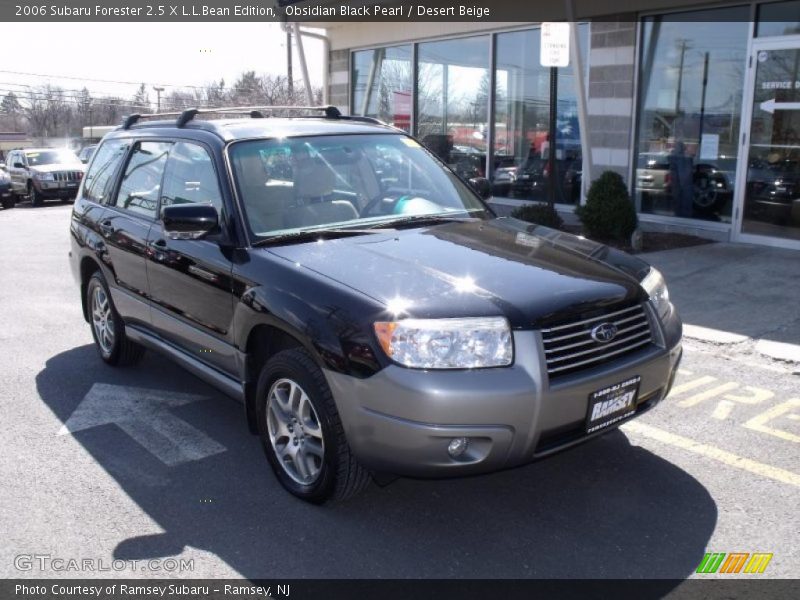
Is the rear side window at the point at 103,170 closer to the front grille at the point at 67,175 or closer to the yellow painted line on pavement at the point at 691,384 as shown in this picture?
the yellow painted line on pavement at the point at 691,384

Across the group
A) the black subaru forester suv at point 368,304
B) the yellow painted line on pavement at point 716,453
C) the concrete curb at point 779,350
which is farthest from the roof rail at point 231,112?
the concrete curb at point 779,350

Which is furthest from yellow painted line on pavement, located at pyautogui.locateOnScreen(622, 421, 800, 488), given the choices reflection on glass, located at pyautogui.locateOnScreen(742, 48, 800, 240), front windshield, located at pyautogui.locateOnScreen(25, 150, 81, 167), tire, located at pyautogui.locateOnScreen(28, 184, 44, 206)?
front windshield, located at pyautogui.locateOnScreen(25, 150, 81, 167)

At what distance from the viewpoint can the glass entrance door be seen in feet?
30.7

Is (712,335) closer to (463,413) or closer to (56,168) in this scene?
(463,413)

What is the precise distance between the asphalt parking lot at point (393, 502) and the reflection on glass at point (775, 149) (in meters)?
5.01

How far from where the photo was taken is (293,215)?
4281 mm

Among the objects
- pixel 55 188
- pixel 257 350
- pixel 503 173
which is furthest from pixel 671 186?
pixel 55 188

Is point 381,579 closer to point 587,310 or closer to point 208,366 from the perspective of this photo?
point 587,310

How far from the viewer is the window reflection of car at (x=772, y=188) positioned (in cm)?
952

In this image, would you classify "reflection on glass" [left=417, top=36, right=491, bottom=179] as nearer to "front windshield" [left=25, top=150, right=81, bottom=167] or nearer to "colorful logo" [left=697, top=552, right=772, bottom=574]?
"colorful logo" [left=697, top=552, right=772, bottom=574]

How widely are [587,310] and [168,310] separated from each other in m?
2.62

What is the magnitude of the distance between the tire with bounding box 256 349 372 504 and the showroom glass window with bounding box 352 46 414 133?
39.9 feet

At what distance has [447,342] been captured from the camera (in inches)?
127

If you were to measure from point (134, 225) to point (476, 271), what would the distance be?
2628 millimetres
